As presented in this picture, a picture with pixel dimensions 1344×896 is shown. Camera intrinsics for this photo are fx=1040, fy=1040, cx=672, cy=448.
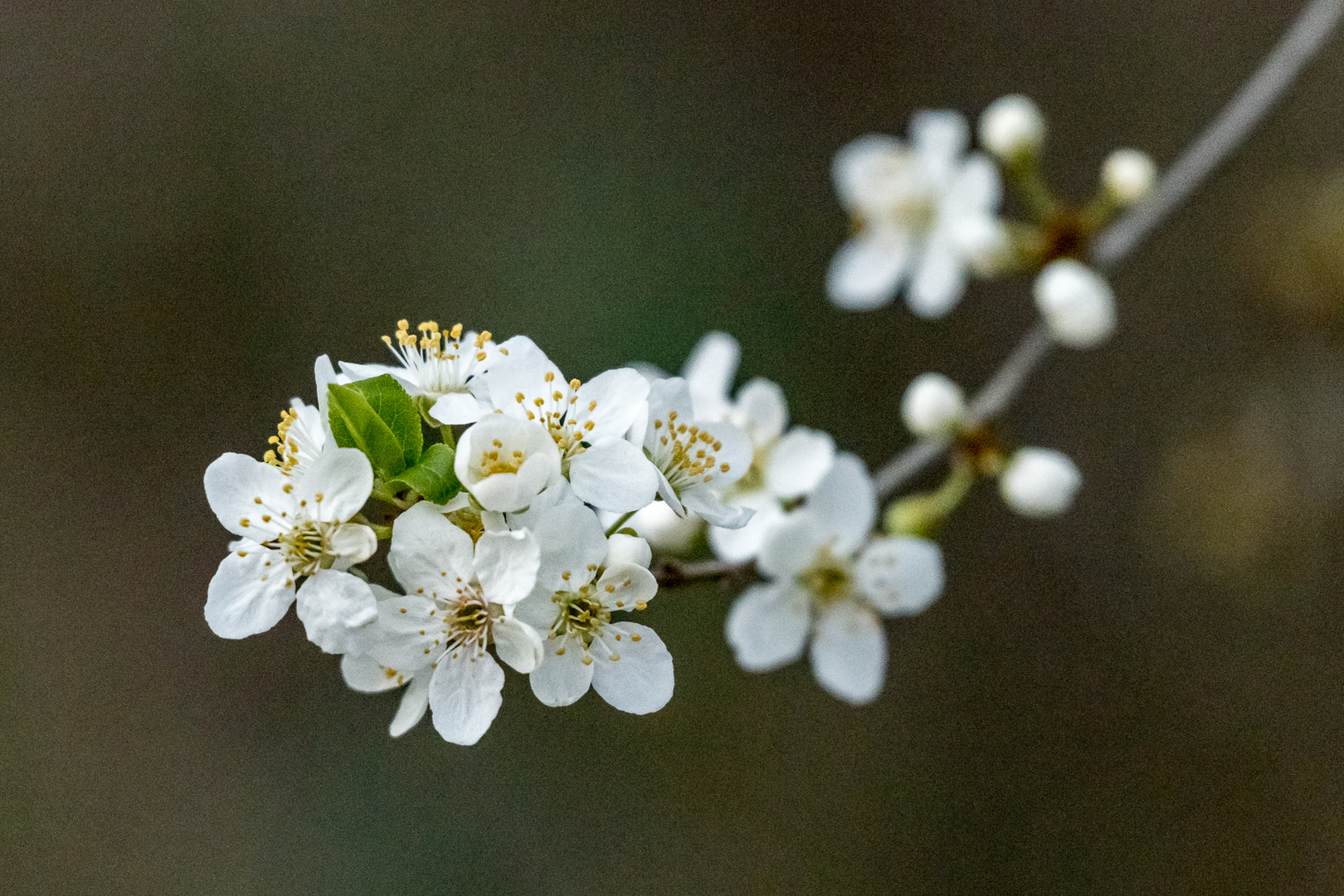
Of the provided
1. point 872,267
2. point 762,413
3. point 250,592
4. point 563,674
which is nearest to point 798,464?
point 762,413

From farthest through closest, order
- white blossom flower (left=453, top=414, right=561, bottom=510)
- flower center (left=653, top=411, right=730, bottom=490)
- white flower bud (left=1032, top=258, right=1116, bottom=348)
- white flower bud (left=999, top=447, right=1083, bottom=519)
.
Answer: white flower bud (left=1032, top=258, right=1116, bottom=348) < white flower bud (left=999, top=447, right=1083, bottom=519) < flower center (left=653, top=411, right=730, bottom=490) < white blossom flower (left=453, top=414, right=561, bottom=510)

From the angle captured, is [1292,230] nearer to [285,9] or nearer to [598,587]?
[598,587]

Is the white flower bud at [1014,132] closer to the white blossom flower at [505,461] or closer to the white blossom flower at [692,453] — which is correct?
the white blossom flower at [692,453]

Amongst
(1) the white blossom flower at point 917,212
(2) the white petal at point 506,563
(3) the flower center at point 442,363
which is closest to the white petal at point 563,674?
(2) the white petal at point 506,563

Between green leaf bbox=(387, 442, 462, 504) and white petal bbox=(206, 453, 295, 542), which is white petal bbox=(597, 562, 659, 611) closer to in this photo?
green leaf bbox=(387, 442, 462, 504)

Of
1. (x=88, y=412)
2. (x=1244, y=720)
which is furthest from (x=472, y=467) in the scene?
(x=88, y=412)

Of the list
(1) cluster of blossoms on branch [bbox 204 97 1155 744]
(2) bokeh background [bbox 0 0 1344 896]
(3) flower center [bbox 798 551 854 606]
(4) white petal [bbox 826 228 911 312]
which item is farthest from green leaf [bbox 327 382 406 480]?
(2) bokeh background [bbox 0 0 1344 896]

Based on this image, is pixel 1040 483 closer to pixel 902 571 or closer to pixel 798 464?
pixel 902 571
